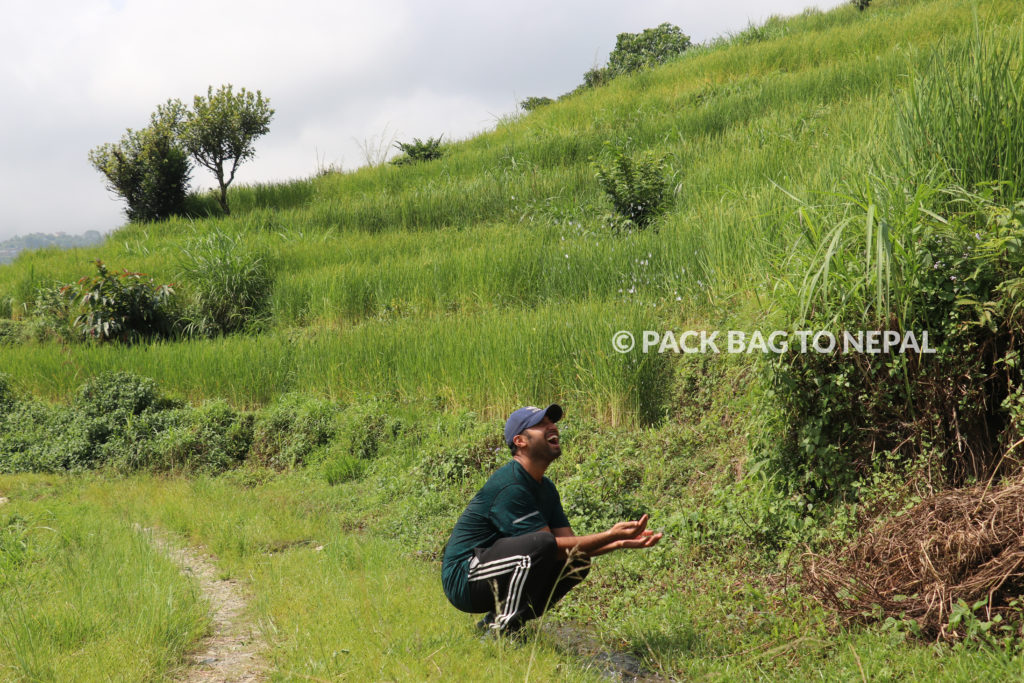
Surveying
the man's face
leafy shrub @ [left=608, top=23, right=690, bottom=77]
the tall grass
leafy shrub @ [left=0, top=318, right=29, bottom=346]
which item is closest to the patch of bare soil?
the man's face

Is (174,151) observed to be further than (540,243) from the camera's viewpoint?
Yes

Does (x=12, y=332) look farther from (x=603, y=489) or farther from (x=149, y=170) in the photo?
(x=603, y=489)

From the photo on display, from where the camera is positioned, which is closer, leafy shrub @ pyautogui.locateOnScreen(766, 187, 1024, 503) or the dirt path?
the dirt path

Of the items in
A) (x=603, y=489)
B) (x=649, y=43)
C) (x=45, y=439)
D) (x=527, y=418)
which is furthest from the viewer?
(x=649, y=43)

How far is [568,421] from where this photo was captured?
→ 649cm

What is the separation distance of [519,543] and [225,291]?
1033 cm

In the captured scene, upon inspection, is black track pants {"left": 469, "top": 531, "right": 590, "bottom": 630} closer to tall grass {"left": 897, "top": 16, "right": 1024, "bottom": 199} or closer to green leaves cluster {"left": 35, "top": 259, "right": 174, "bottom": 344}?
tall grass {"left": 897, "top": 16, "right": 1024, "bottom": 199}

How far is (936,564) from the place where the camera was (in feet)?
11.8

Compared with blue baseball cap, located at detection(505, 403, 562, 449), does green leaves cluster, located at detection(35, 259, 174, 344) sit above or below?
above

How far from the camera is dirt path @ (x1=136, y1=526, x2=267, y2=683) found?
339 centimetres

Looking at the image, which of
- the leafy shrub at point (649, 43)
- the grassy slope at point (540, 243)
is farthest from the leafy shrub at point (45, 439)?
the leafy shrub at point (649, 43)

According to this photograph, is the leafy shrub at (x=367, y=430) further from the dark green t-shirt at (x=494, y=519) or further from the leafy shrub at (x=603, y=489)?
the dark green t-shirt at (x=494, y=519)

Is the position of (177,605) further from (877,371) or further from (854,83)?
(854,83)

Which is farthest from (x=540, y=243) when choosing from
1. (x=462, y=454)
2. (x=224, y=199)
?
(x=224, y=199)
